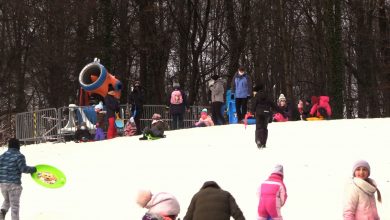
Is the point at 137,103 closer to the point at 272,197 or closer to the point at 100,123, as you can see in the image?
the point at 100,123

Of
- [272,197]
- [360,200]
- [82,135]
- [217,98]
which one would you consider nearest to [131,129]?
[82,135]

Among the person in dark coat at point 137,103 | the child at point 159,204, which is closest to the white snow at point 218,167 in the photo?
the person in dark coat at point 137,103

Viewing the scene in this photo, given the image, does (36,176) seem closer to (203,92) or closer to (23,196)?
(23,196)

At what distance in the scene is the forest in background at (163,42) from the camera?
4122cm

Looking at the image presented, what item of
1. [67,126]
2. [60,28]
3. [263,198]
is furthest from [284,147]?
[60,28]

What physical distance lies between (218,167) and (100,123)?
9.97 meters

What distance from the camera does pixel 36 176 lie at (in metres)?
14.9

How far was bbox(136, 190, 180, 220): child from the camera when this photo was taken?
30.7ft

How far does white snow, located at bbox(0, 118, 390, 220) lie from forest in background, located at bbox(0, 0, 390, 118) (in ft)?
54.4

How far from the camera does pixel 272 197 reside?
10.9 m

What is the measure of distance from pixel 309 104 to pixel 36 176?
50.7ft

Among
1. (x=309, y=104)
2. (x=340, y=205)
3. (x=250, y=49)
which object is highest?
(x=250, y=49)

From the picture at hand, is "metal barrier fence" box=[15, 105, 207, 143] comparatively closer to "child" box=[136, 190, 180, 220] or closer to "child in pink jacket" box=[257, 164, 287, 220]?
"child in pink jacket" box=[257, 164, 287, 220]

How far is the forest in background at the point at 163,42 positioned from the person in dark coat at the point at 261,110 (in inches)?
749
